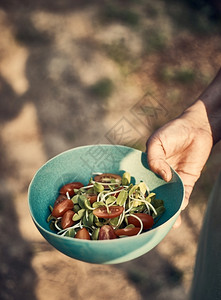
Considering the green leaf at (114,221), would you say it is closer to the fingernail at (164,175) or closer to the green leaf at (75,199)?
the green leaf at (75,199)

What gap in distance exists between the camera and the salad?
5.16 ft

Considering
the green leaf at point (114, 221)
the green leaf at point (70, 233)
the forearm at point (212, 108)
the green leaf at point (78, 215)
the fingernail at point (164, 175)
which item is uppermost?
the forearm at point (212, 108)

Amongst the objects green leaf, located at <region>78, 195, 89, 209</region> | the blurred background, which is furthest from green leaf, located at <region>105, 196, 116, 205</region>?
the blurred background

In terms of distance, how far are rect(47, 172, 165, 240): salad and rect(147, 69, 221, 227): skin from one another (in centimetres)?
29

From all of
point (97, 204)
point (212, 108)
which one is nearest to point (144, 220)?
point (97, 204)

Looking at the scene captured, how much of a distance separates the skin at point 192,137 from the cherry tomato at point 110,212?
440 mm

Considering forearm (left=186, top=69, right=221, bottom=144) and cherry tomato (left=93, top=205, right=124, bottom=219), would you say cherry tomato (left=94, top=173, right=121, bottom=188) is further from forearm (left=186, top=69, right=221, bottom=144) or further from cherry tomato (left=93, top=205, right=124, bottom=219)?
forearm (left=186, top=69, right=221, bottom=144)

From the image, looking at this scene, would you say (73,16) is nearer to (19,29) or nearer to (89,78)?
(19,29)

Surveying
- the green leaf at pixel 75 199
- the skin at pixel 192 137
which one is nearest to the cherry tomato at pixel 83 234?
the green leaf at pixel 75 199

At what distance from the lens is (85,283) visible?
2936 millimetres

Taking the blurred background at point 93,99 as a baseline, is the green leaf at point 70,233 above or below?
above

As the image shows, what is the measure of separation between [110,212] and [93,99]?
2875 millimetres

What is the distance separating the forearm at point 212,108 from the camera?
87.2 inches

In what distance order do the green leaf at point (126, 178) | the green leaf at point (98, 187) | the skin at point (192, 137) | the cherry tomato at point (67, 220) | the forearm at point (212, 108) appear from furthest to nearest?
the forearm at point (212, 108) → the skin at point (192, 137) → the green leaf at point (126, 178) → the green leaf at point (98, 187) → the cherry tomato at point (67, 220)
